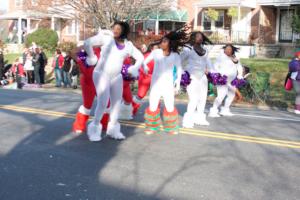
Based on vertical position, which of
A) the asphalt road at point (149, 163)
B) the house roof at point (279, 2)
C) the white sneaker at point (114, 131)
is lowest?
the asphalt road at point (149, 163)

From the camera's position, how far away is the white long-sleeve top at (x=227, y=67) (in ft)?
38.1

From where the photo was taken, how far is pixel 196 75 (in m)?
9.98

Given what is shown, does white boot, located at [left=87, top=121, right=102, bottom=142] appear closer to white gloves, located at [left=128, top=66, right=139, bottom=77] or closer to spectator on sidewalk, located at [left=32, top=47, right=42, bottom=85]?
white gloves, located at [left=128, top=66, right=139, bottom=77]

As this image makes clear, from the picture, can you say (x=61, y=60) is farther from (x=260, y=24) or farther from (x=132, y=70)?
(x=260, y=24)

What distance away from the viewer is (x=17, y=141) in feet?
26.9

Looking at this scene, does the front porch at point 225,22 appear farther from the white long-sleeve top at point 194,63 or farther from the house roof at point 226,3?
the white long-sleeve top at point 194,63

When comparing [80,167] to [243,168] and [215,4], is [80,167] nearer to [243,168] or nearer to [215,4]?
[243,168]

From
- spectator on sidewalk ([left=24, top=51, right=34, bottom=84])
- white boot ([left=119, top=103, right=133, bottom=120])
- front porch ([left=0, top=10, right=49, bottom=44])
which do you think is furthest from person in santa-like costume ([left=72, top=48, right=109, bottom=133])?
front porch ([left=0, top=10, right=49, bottom=44])

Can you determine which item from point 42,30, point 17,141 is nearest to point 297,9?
point 42,30

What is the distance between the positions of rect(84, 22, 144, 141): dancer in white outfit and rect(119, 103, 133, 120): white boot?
2212mm

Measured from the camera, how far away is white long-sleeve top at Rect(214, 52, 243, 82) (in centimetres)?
1161

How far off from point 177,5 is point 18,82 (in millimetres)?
13189

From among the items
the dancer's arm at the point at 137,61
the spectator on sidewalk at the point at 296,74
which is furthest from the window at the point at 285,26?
the dancer's arm at the point at 137,61

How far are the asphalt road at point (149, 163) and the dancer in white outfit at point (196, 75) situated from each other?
35 centimetres
